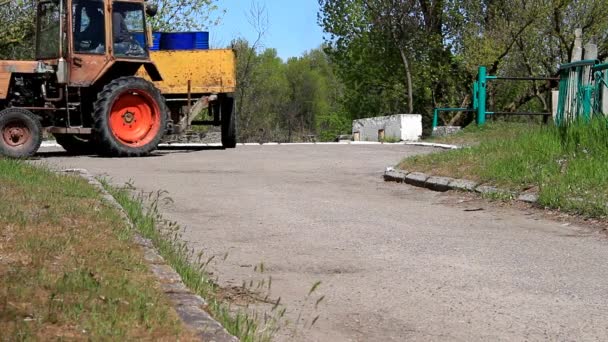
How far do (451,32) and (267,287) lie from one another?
33.1 meters

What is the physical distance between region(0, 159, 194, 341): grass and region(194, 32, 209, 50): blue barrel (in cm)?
1201

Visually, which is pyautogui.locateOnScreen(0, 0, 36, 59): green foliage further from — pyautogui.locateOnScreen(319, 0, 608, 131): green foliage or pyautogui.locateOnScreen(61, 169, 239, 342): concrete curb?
pyautogui.locateOnScreen(61, 169, 239, 342): concrete curb

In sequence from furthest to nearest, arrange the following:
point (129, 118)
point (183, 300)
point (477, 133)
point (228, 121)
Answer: point (477, 133)
point (228, 121)
point (129, 118)
point (183, 300)

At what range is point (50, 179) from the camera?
28.3ft

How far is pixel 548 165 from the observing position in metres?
9.54

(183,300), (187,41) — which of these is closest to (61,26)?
(187,41)

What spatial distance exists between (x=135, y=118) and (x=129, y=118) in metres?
0.14

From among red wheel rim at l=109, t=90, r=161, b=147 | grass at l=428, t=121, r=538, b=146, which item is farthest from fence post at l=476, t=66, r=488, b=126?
red wheel rim at l=109, t=90, r=161, b=147

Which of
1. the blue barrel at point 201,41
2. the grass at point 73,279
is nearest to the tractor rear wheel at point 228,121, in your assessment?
the blue barrel at point 201,41

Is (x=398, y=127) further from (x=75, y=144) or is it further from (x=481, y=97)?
(x=75, y=144)

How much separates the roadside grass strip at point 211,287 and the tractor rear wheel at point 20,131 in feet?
25.7

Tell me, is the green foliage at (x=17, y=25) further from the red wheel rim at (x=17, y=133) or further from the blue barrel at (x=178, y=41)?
the red wheel rim at (x=17, y=133)

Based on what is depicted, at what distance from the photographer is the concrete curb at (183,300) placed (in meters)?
3.40

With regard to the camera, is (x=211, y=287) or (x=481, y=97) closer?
(x=211, y=287)
